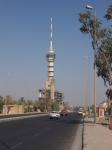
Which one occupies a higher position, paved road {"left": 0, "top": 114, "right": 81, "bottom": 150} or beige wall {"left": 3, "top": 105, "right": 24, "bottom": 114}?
beige wall {"left": 3, "top": 105, "right": 24, "bottom": 114}

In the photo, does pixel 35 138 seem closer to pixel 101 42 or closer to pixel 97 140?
pixel 97 140

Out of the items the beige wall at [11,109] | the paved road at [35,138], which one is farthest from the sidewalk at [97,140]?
the beige wall at [11,109]

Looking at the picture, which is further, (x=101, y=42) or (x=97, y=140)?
(x=101, y=42)

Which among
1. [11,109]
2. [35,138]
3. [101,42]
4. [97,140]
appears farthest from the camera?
[11,109]

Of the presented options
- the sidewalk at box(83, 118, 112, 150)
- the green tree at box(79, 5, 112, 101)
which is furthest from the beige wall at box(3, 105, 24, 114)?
the sidewalk at box(83, 118, 112, 150)

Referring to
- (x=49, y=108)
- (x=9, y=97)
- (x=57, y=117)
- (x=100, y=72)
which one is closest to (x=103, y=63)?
(x=100, y=72)

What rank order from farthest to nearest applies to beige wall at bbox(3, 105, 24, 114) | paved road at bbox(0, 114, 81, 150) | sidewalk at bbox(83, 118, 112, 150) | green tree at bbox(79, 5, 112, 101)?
beige wall at bbox(3, 105, 24, 114), green tree at bbox(79, 5, 112, 101), paved road at bbox(0, 114, 81, 150), sidewalk at bbox(83, 118, 112, 150)

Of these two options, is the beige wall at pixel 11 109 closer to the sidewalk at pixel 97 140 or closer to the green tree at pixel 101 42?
the green tree at pixel 101 42

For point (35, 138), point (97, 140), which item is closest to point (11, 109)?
point (35, 138)

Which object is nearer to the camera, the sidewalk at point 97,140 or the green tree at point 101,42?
the sidewalk at point 97,140

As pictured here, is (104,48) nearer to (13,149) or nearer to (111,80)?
(111,80)

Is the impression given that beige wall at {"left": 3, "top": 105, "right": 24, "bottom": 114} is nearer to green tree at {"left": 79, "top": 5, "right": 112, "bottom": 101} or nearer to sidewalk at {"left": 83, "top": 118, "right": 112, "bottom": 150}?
green tree at {"left": 79, "top": 5, "right": 112, "bottom": 101}

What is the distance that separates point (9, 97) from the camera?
542 ft

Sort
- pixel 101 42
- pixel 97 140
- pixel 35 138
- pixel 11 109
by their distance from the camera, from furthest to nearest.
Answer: pixel 11 109, pixel 101 42, pixel 35 138, pixel 97 140
